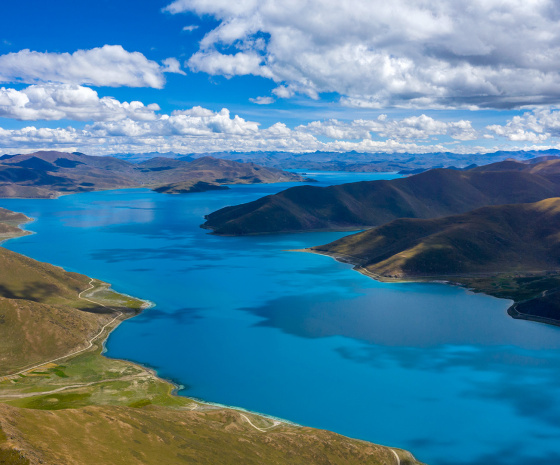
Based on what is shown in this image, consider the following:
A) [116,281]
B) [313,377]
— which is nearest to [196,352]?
[313,377]

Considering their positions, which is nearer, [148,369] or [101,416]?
[101,416]

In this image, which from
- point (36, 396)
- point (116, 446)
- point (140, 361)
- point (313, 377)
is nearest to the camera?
point (116, 446)

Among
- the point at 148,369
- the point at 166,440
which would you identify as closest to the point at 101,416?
the point at 166,440

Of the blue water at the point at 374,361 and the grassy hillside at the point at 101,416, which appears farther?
the blue water at the point at 374,361

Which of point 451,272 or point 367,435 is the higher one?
point 451,272

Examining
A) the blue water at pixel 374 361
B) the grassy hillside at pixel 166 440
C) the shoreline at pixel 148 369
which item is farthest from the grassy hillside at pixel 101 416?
the blue water at pixel 374 361

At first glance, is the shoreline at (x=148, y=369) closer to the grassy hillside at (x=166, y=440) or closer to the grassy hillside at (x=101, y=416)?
the grassy hillside at (x=101, y=416)

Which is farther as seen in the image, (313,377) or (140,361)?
(140,361)

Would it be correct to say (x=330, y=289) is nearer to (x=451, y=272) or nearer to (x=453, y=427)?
(x=451, y=272)

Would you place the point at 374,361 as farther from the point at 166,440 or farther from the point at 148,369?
the point at 166,440
